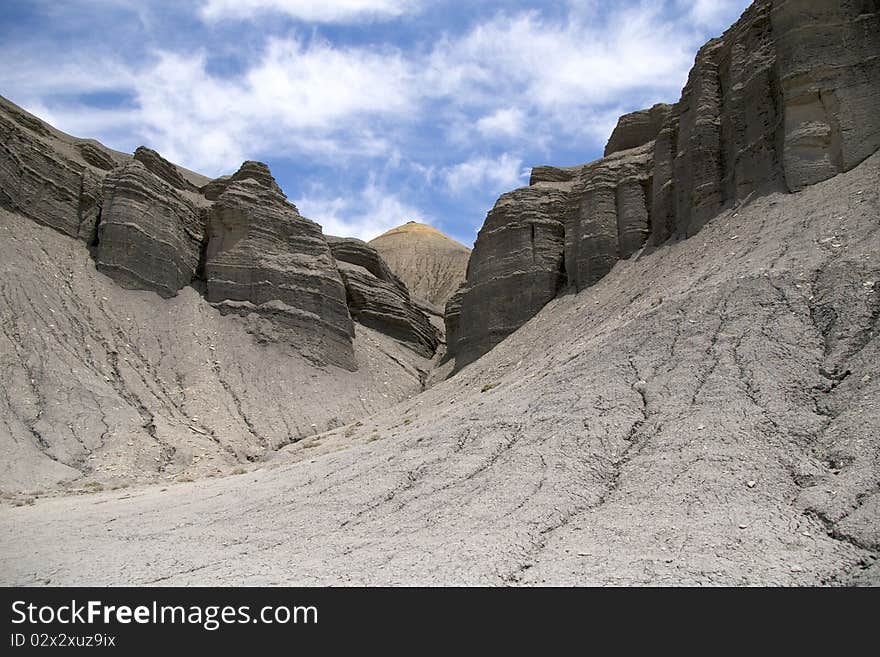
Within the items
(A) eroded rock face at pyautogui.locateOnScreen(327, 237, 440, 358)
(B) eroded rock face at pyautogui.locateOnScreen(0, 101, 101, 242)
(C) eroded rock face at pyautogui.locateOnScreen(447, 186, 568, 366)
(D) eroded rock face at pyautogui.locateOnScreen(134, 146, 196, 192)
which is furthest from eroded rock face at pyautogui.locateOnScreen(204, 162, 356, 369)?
(C) eroded rock face at pyautogui.locateOnScreen(447, 186, 568, 366)

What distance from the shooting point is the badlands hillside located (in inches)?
397

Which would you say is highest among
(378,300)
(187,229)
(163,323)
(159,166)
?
(159,166)

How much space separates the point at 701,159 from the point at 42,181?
95.6ft

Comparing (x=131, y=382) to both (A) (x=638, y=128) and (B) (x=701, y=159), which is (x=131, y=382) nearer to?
(B) (x=701, y=159)

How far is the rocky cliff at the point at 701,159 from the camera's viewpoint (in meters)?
20.5

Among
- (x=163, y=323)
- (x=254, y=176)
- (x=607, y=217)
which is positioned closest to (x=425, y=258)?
(x=254, y=176)

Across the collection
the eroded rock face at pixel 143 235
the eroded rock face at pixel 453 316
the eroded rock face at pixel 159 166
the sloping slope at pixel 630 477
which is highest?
the eroded rock face at pixel 159 166

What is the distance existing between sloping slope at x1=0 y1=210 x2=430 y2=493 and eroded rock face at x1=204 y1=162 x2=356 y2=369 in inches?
35.9

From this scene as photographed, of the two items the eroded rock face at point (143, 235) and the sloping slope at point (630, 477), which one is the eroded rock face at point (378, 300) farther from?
the sloping slope at point (630, 477)

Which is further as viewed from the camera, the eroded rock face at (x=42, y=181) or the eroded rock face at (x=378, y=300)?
the eroded rock face at (x=378, y=300)

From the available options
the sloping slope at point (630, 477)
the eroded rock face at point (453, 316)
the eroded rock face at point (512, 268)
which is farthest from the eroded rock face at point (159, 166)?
the sloping slope at point (630, 477)

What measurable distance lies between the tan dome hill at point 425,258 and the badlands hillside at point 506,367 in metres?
48.5

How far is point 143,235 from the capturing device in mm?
36062
